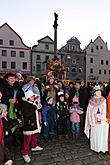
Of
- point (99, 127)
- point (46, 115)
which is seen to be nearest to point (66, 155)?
point (99, 127)

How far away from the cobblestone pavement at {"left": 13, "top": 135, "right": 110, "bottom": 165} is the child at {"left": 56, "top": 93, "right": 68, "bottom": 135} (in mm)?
725

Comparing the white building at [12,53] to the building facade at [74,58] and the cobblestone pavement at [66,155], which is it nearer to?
the building facade at [74,58]

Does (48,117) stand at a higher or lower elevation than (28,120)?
lower

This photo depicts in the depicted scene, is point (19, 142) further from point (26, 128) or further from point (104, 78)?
point (104, 78)

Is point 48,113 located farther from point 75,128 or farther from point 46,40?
point 46,40

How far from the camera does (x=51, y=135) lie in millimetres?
8328

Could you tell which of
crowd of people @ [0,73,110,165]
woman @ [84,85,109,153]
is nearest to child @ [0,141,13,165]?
crowd of people @ [0,73,110,165]

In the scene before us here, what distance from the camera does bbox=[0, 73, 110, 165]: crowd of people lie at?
6.44 m

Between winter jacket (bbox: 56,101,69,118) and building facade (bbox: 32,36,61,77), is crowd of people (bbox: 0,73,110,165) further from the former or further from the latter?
building facade (bbox: 32,36,61,77)

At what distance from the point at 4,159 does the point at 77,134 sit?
215 inches

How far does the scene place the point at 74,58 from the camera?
52344 mm

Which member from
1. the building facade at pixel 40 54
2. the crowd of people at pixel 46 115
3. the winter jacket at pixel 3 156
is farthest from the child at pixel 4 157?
the building facade at pixel 40 54

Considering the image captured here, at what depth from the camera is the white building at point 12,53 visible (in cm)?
4503

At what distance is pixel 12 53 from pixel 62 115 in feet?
127
